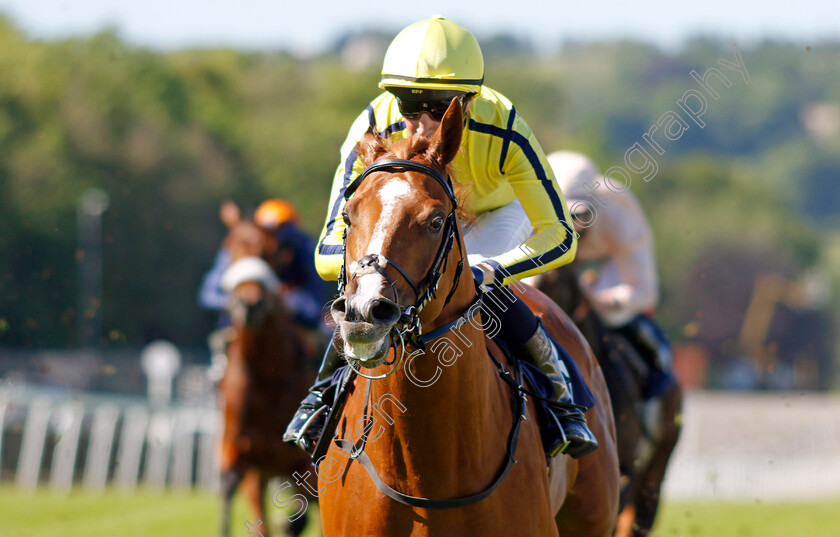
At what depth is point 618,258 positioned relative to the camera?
27.4ft

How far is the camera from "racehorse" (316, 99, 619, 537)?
3.41m

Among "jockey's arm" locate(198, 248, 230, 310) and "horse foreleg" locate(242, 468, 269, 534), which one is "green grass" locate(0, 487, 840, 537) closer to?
"horse foreleg" locate(242, 468, 269, 534)

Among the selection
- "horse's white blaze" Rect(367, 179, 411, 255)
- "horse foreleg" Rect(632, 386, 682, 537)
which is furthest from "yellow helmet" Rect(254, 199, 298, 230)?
"horse's white blaze" Rect(367, 179, 411, 255)

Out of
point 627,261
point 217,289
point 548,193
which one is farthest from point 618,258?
point 548,193

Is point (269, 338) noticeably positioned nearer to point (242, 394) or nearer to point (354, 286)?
point (242, 394)

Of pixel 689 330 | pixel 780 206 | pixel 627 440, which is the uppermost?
Answer: pixel 780 206

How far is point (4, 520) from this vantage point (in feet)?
39.7

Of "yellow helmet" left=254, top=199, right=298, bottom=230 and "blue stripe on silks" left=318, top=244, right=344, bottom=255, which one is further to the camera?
"yellow helmet" left=254, top=199, right=298, bottom=230

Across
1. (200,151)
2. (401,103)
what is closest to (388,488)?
(401,103)

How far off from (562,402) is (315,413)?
955mm

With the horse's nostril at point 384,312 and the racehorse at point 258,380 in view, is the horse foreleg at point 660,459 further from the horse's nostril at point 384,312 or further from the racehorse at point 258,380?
the horse's nostril at point 384,312

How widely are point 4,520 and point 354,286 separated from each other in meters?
10.0

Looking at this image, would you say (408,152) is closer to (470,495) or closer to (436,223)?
(436,223)

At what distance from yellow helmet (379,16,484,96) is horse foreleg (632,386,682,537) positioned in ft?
13.2
